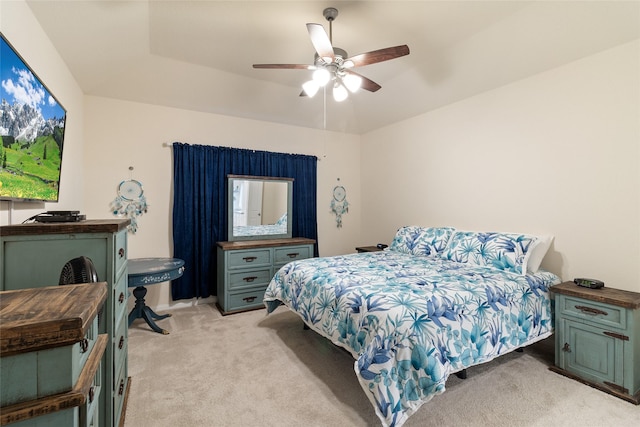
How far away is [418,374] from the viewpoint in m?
1.61

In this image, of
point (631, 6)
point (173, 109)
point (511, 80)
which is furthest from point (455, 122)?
point (173, 109)

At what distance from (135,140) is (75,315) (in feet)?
10.9

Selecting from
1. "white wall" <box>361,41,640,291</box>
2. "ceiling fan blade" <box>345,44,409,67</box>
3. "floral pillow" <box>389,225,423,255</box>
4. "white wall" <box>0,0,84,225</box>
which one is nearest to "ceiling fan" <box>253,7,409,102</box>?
"ceiling fan blade" <box>345,44,409,67</box>

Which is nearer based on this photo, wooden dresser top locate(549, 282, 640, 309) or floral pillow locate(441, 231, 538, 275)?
wooden dresser top locate(549, 282, 640, 309)

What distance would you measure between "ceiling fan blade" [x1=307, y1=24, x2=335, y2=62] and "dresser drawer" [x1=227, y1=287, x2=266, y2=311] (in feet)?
8.72

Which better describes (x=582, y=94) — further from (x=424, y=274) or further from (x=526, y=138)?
(x=424, y=274)

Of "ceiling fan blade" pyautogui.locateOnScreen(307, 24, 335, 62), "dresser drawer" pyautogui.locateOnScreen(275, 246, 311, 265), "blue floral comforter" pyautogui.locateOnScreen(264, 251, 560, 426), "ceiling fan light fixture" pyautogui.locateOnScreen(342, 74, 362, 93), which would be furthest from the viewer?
"dresser drawer" pyautogui.locateOnScreen(275, 246, 311, 265)

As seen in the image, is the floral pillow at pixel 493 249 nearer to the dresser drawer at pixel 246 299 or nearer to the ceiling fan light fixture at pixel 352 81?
the ceiling fan light fixture at pixel 352 81

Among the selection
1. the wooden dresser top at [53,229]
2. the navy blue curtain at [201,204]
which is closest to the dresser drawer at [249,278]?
the navy blue curtain at [201,204]

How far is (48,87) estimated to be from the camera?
78.4 inches

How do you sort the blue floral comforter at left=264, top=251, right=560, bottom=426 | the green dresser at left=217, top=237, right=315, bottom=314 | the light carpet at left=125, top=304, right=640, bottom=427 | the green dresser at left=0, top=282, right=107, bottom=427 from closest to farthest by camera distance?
the green dresser at left=0, top=282, right=107, bottom=427
the blue floral comforter at left=264, top=251, right=560, bottom=426
the light carpet at left=125, top=304, right=640, bottom=427
the green dresser at left=217, top=237, right=315, bottom=314

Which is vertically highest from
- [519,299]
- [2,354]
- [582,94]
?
[582,94]

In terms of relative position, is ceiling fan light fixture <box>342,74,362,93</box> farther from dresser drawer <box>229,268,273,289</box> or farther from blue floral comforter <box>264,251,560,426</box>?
dresser drawer <box>229,268,273,289</box>

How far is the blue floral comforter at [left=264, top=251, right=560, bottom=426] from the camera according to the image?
1606 mm
